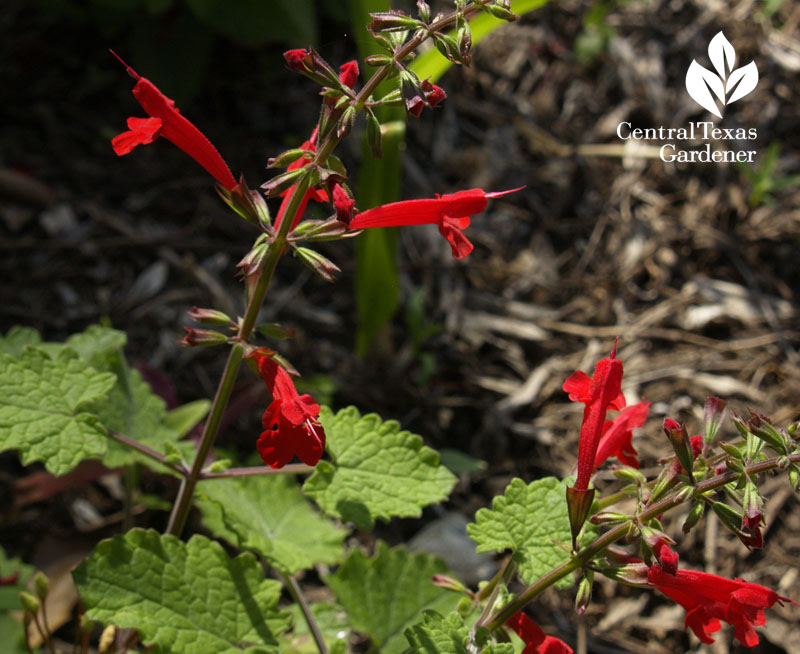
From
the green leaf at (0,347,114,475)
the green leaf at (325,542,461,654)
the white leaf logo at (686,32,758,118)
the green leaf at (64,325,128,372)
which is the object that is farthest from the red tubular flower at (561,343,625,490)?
the white leaf logo at (686,32,758,118)

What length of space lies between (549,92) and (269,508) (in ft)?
10.3

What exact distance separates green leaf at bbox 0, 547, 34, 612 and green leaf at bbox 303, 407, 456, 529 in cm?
106

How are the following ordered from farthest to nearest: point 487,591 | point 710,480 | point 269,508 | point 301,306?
point 301,306
point 269,508
point 487,591
point 710,480

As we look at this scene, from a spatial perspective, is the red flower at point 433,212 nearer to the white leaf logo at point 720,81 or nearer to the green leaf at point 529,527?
the green leaf at point 529,527

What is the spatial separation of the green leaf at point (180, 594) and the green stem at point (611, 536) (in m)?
0.57

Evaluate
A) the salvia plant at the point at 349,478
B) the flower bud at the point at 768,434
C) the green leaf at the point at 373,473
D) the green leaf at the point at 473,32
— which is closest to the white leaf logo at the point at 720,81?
the green leaf at the point at 473,32

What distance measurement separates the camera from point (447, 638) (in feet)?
4.56

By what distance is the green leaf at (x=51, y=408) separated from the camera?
63.9 inches

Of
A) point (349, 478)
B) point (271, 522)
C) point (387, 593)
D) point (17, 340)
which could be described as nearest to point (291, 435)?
point (349, 478)

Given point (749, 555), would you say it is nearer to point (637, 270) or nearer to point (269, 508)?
point (637, 270)

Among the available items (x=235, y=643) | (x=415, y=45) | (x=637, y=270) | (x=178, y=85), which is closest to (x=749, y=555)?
(x=637, y=270)

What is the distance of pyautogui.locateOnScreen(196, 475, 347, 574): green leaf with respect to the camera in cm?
184

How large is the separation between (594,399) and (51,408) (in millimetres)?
1226

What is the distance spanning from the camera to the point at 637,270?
12.1ft
